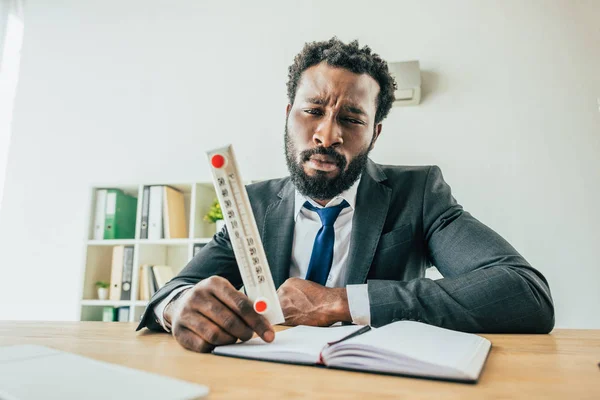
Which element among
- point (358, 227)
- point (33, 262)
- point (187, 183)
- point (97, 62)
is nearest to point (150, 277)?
point (187, 183)

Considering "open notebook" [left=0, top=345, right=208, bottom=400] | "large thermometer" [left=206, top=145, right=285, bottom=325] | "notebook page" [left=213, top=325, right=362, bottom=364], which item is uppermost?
"large thermometer" [left=206, top=145, right=285, bottom=325]

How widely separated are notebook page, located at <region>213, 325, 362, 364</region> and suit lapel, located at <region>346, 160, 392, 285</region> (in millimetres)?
519

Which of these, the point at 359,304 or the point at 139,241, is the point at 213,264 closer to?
the point at 359,304

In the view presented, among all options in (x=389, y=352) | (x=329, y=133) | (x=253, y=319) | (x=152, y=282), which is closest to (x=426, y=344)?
(x=389, y=352)

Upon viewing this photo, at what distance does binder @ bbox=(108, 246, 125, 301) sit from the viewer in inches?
97.7

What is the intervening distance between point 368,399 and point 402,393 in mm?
43

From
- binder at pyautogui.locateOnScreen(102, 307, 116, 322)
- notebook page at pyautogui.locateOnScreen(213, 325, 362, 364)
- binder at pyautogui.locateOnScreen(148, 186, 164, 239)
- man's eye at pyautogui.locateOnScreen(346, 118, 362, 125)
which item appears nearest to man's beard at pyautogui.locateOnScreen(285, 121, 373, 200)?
man's eye at pyautogui.locateOnScreen(346, 118, 362, 125)

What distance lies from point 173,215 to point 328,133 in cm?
152

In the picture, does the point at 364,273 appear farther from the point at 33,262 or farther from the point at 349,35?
the point at 33,262

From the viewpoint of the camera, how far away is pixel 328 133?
52.9 inches

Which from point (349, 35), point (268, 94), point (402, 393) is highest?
point (349, 35)

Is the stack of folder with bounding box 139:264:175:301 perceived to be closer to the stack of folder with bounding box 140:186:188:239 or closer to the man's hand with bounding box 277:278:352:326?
the stack of folder with bounding box 140:186:188:239

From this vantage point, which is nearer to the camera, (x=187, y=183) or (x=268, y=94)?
(x=187, y=183)

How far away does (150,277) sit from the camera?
2492mm
